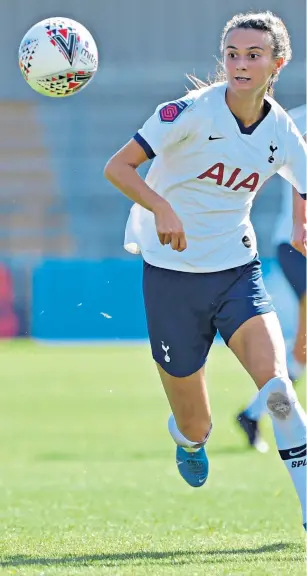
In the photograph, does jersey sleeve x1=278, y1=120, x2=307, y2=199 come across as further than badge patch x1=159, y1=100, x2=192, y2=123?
Yes

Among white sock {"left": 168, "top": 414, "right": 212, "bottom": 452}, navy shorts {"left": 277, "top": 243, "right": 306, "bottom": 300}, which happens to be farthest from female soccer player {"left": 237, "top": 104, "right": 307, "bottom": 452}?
white sock {"left": 168, "top": 414, "right": 212, "bottom": 452}

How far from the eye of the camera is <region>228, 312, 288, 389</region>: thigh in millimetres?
4273

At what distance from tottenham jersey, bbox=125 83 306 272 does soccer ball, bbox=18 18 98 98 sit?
68 centimetres

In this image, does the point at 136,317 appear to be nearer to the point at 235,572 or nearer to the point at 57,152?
the point at 57,152

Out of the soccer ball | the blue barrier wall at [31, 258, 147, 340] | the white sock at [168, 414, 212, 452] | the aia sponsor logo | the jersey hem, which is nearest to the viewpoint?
the aia sponsor logo

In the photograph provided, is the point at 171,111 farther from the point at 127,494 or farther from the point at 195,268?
the point at 127,494

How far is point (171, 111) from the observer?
14.3 feet

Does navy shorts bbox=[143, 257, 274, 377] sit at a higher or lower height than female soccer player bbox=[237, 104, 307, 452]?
higher

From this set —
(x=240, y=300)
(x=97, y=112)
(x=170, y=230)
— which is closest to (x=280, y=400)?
(x=240, y=300)

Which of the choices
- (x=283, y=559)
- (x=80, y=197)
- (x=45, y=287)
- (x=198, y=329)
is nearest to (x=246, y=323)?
(x=198, y=329)

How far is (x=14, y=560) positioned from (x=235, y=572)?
34.9 inches

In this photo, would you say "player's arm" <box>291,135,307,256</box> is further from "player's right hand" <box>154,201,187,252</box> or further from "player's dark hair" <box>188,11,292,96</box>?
"player's right hand" <box>154,201,187,252</box>

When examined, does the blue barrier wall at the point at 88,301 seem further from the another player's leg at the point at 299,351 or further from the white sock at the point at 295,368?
the white sock at the point at 295,368

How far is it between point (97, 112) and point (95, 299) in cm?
628
